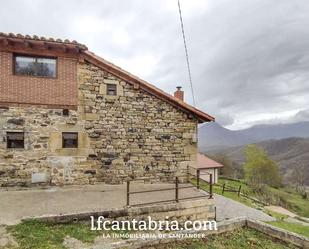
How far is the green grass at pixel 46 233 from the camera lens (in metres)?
6.12

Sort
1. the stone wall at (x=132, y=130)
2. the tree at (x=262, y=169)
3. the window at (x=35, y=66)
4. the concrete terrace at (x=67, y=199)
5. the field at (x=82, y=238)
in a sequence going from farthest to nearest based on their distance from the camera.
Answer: the tree at (x=262, y=169), the stone wall at (x=132, y=130), the window at (x=35, y=66), the concrete terrace at (x=67, y=199), the field at (x=82, y=238)

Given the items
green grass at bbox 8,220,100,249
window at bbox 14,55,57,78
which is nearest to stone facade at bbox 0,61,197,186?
window at bbox 14,55,57,78

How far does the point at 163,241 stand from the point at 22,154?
7.18m

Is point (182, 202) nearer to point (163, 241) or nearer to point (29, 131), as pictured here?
point (163, 241)

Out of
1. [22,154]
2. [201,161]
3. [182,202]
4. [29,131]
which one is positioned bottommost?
[201,161]

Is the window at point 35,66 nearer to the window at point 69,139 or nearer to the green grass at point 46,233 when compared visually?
the window at point 69,139

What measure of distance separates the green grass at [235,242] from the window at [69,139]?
263 inches

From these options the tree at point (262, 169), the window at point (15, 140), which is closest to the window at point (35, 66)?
the window at point (15, 140)


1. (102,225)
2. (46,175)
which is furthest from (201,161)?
(102,225)

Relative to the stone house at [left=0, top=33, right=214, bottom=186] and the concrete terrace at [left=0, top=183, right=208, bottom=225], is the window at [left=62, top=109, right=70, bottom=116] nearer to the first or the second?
the stone house at [left=0, top=33, right=214, bottom=186]

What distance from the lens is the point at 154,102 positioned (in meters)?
12.6

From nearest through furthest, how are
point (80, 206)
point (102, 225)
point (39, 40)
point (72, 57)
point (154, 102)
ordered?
point (102, 225) → point (80, 206) → point (39, 40) → point (72, 57) → point (154, 102)

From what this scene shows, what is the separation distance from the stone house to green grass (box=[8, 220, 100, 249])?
181 inches

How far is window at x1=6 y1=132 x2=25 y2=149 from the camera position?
11.1m
